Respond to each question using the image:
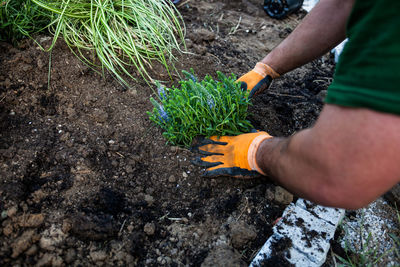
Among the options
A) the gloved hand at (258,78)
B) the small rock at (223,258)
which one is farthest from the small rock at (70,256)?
the gloved hand at (258,78)

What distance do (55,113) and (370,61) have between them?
180cm

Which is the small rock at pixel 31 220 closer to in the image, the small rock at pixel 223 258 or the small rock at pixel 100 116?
the small rock at pixel 100 116

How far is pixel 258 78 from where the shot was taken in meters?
2.07

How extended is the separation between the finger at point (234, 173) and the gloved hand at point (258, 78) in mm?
611

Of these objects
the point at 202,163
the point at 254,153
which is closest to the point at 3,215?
the point at 202,163

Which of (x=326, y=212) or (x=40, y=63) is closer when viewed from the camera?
(x=326, y=212)

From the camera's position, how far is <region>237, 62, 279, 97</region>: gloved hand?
6.71 ft

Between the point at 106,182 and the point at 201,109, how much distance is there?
0.70 m

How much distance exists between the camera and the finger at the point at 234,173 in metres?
1.69

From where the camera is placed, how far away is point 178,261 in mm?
1435

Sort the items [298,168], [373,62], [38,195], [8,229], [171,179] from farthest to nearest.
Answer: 1. [171,179]
2. [38,195]
3. [8,229]
4. [298,168]
5. [373,62]

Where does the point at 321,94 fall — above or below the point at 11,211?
above

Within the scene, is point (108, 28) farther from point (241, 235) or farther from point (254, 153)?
point (241, 235)

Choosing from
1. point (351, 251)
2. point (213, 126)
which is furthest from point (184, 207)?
point (351, 251)
